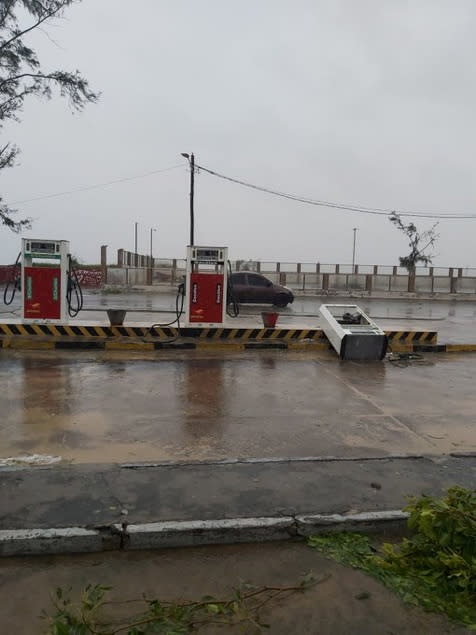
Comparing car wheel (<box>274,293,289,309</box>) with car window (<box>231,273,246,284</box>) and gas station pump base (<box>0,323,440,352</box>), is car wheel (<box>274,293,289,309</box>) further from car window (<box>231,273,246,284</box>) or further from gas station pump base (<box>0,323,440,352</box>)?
gas station pump base (<box>0,323,440,352</box>)

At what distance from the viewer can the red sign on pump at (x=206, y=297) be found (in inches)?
435

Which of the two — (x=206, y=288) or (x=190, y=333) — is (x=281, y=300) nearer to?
(x=206, y=288)

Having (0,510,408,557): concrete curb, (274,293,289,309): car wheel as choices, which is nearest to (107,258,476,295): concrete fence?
(274,293,289,309): car wheel

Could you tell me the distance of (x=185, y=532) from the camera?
323cm

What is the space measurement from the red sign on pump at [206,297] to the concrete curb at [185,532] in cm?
783

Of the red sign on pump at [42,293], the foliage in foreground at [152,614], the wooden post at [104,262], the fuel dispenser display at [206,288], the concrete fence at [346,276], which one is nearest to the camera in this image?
the foliage in foreground at [152,614]

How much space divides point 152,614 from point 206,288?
8771 millimetres

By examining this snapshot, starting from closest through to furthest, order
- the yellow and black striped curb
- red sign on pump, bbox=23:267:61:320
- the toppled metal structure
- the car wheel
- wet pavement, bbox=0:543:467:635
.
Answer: wet pavement, bbox=0:543:467:635 → the toppled metal structure → the yellow and black striped curb → red sign on pump, bbox=23:267:61:320 → the car wheel

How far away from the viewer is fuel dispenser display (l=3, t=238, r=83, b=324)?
10.7 meters

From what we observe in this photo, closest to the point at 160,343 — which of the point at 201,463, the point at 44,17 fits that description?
the point at 201,463

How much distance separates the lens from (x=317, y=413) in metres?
6.20

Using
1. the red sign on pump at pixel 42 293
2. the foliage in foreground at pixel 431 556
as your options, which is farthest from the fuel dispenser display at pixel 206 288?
the foliage in foreground at pixel 431 556

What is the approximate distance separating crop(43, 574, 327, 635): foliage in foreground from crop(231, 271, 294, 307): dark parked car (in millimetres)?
19685

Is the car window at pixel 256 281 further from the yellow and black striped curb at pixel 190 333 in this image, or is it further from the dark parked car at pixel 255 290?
the yellow and black striped curb at pixel 190 333
